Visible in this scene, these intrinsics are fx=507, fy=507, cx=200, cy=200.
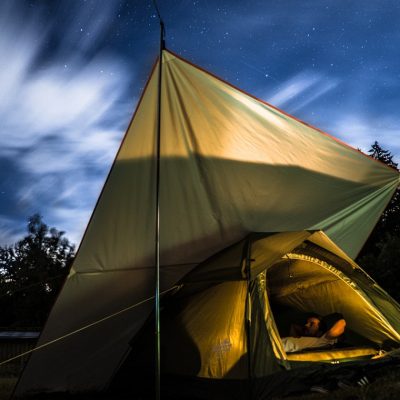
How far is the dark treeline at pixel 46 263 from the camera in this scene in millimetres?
12883

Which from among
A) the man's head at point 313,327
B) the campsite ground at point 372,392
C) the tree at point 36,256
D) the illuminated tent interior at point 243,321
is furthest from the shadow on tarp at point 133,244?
Answer: the tree at point 36,256

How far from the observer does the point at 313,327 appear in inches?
229

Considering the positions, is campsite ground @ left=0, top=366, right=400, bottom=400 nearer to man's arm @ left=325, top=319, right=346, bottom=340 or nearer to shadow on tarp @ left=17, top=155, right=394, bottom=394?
man's arm @ left=325, top=319, right=346, bottom=340

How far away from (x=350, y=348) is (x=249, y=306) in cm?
137

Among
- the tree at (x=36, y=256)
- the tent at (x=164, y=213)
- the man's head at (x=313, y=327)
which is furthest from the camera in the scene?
the tree at (x=36, y=256)

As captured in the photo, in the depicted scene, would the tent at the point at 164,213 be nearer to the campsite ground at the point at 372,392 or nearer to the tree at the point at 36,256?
the campsite ground at the point at 372,392

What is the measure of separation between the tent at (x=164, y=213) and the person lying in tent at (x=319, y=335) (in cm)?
116

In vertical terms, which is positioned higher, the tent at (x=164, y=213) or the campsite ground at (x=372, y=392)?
the tent at (x=164, y=213)

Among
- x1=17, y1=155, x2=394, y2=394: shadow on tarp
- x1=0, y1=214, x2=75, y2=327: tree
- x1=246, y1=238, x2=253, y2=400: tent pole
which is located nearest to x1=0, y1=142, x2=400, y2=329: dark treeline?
x1=0, y1=214, x2=75, y2=327: tree

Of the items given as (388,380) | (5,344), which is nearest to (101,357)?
(388,380)

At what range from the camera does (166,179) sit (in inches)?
199

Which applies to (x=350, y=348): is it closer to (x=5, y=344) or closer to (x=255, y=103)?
(x=255, y=103)

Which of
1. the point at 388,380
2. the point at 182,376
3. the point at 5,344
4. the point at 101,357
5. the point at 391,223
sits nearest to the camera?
the point at 388,380

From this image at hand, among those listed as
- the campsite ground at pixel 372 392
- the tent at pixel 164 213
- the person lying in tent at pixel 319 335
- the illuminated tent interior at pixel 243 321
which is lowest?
the campsite ground at pixel 372 392
